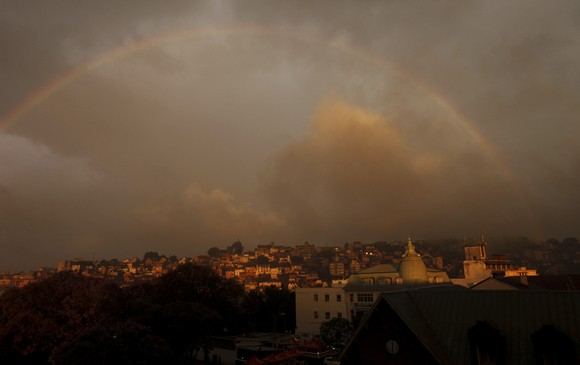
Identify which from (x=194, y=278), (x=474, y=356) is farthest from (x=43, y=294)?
(x=474, y=356)

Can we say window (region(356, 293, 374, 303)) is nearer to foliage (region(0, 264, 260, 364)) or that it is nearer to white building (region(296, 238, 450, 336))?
white building (region(296, 238, 450, 336))

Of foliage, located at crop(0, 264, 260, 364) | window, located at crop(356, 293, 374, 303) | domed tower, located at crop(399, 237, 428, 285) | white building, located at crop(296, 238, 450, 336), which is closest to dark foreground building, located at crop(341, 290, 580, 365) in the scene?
foliage, located at crop(0, 264, 260, 364)

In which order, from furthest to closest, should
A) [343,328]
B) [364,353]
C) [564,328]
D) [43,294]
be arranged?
[343,328] → [43,294] → [364,353] → [564,328]

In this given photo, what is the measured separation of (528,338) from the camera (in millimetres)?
32469

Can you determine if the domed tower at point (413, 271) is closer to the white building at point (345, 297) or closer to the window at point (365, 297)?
the white building at point (345, 297)

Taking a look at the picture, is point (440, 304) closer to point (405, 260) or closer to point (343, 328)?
point (343, 328)

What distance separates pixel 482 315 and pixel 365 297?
69471 millimetres

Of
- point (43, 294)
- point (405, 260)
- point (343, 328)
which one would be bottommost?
point (343, 328)

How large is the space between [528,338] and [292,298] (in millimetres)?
95421

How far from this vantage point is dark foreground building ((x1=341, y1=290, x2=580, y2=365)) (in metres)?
31.5

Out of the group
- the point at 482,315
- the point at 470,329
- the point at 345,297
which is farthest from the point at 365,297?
the point at 470,329

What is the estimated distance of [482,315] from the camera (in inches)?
1388

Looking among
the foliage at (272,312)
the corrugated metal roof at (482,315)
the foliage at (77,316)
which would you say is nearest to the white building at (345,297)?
the foliage at (272,312)

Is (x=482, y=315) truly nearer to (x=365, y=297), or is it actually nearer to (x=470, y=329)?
(x=470, y=329)
